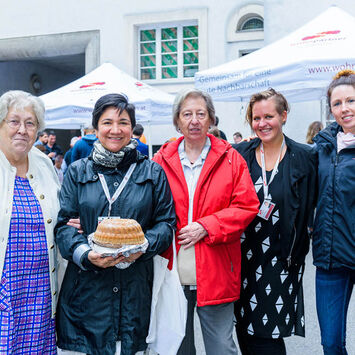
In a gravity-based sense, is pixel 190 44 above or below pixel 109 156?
above

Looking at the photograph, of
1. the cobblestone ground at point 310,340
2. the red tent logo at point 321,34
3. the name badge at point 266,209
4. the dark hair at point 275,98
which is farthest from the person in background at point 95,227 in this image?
the red tent logo at point 321,34

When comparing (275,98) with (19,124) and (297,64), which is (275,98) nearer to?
(19,124)

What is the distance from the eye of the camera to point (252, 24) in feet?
38.3

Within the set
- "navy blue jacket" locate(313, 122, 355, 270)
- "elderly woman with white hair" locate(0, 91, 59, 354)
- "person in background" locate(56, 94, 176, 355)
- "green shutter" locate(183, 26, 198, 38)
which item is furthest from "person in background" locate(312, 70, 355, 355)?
"green shutter" locate(183, 26, 198, 38)

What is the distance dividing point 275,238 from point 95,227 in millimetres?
1165

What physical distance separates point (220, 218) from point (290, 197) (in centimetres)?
53

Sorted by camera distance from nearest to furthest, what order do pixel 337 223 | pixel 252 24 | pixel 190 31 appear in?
1. pixel 337 223
2. pixel 252 24
3. pixel 190 31

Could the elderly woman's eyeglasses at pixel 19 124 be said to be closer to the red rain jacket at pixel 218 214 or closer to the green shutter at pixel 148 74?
the red rain jacket at pixel 218 214

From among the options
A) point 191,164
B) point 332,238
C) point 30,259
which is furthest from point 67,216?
point 332,238

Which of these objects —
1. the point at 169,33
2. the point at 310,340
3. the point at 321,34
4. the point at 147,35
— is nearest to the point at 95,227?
the point at 310,340

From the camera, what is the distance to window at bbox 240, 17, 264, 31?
11.6 metres

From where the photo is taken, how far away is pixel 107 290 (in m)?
2.32

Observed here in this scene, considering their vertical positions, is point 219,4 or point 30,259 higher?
point 219,4

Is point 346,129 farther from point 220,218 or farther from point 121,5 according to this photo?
point 121,5
